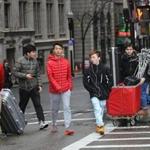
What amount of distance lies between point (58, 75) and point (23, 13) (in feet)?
137

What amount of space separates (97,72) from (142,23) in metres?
5.86

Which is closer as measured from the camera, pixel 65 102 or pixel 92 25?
pixel 65 102

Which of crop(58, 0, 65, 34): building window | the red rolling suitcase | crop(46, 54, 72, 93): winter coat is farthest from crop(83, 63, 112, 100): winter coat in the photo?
crop(58, 0, 65, 34): building window

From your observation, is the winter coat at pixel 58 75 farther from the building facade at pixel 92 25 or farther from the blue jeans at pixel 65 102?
the building facade at pixel 92 25

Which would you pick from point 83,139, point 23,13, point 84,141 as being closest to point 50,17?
point 23,13

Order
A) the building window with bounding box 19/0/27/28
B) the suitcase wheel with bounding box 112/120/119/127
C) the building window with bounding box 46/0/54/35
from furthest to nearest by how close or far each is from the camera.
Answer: the building window with bounding box 46/0/54/35
the building window with bounding box 19/0/27/28
the suitcase wheel with bounding box 112/120/119/127

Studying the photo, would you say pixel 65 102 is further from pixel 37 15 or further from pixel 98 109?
pixel 37 15

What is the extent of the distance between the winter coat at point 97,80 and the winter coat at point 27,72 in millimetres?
1239

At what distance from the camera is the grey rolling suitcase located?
41.4ft

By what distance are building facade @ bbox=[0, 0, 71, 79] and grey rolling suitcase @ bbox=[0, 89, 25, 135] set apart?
34.5 meters

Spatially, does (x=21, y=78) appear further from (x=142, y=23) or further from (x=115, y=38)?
(x=115, y=38)

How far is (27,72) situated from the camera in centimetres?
1335

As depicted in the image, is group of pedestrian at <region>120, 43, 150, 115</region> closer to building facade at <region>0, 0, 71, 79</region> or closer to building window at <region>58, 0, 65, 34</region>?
building facade at <region>0, 0, 71, 79</region>

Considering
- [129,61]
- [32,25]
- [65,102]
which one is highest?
[32,25]
